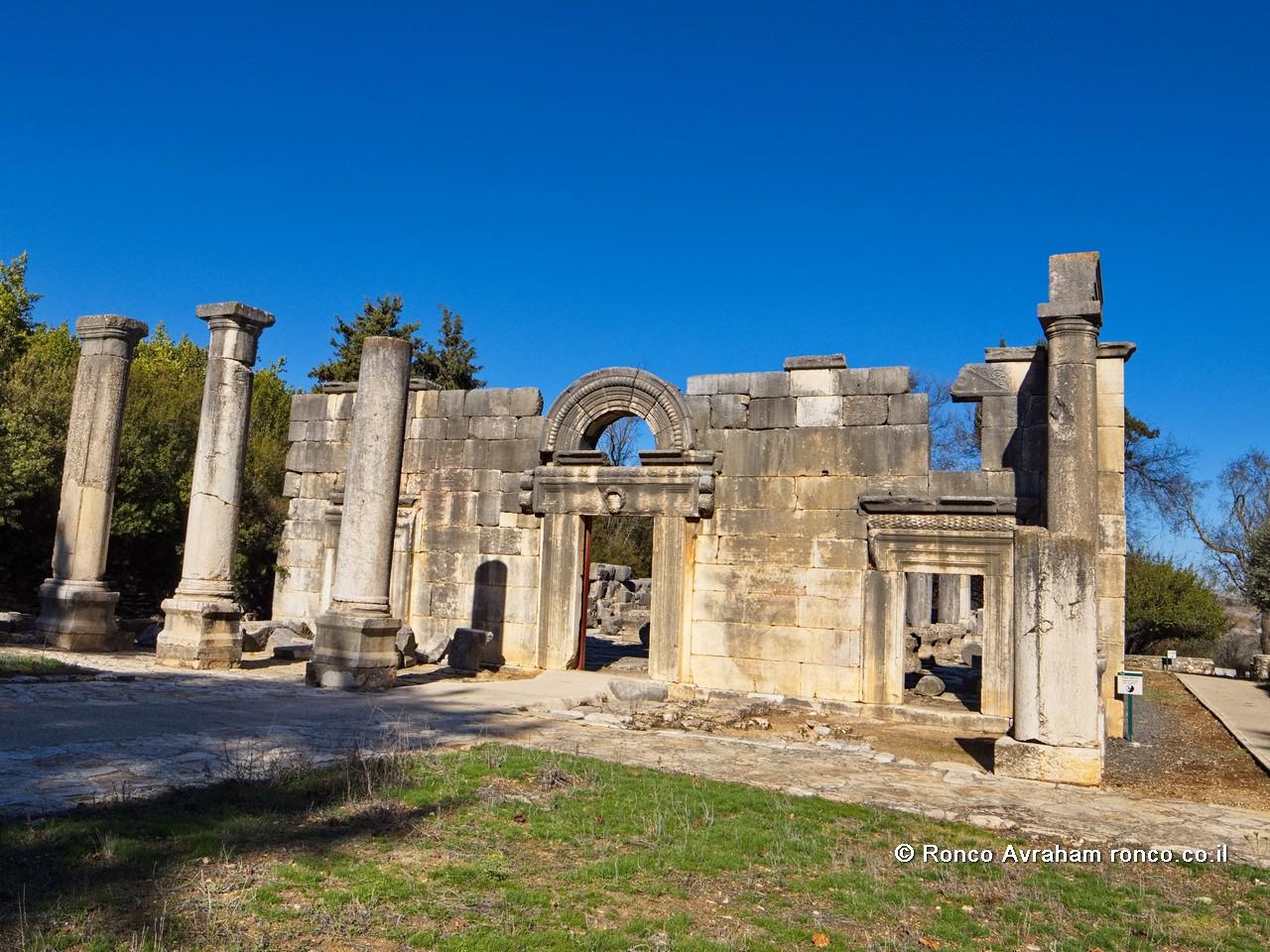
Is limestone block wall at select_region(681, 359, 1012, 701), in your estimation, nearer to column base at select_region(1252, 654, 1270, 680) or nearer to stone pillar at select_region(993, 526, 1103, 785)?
stone pillar at select_region(993, 526, 1103, 785)

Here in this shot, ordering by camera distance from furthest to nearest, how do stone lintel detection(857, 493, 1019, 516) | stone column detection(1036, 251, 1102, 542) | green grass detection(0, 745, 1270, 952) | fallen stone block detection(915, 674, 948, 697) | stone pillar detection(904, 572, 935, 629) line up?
stone pillar detection(904, 572, 935, 629), fallen stone block detection(915, 674, 948, 697), stone lintel detection(857, 493, 1019, 516), stone column detection(1036, 251, 1102, 542), green grass detection(0, 745, 1270, 952)

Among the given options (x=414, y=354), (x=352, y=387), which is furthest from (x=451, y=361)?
(x=352, y=387)

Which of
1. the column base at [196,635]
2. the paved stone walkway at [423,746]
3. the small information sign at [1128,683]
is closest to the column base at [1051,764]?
the paved stone walkway at [423,746]

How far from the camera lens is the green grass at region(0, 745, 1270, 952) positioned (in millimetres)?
4113

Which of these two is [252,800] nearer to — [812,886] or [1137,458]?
[812,886]

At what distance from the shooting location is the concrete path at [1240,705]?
12808mm

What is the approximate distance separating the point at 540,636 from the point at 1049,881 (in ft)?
35.1

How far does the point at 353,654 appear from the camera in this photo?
38.9 feet

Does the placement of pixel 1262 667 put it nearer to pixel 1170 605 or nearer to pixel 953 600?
pixel 1170 605

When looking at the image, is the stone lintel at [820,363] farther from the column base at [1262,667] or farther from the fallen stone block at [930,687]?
the column base at [1262,667]

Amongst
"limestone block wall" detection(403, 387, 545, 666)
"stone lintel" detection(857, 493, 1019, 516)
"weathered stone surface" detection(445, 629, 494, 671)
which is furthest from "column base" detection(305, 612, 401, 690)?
"stone lintel" detection(857, 493, 1019, 516)

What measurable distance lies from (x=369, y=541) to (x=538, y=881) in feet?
26.3

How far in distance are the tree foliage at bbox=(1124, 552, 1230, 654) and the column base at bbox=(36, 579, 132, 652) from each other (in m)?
25.8

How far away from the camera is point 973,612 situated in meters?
29.6
